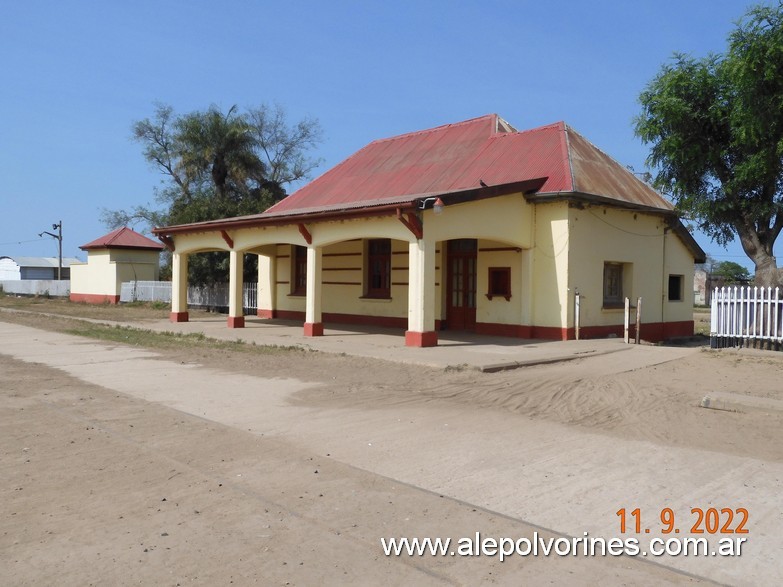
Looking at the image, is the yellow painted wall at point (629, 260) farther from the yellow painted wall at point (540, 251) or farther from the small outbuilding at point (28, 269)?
the small outbuilding at point (28, 269)

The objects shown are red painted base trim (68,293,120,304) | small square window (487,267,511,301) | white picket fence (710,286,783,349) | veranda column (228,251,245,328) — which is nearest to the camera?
white picket fence (710,286,783,349)

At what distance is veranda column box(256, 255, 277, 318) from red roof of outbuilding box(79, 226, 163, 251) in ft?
53.3

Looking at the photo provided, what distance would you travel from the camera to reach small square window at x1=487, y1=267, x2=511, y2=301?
61.6 feet

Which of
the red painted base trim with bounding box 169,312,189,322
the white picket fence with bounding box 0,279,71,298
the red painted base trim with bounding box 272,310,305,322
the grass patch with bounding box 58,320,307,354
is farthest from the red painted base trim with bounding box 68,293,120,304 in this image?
the grass patch with bounding box 58,320,307,354

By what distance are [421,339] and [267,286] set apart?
1253 centimetres

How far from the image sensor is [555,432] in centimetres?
780

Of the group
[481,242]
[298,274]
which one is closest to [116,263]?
[298,274]

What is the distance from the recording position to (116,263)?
131 ft

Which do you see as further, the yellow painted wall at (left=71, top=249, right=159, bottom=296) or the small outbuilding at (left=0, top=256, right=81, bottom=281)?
the small outbuilding at (left=0, top=256, right=81, bottom=281)

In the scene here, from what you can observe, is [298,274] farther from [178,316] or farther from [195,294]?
[195,294]

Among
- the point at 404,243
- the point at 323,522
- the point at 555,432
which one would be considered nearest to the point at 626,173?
the point at 404,243

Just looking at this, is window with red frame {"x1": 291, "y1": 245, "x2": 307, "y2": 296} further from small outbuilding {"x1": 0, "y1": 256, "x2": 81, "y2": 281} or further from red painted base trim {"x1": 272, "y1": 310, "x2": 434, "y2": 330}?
small outbuilding {"x1": 0, "y1": 256, "x2": 81, "y2": 281}

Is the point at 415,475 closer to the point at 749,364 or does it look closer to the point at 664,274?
the point at 749,364

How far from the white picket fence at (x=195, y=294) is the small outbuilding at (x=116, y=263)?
3.44 feet
